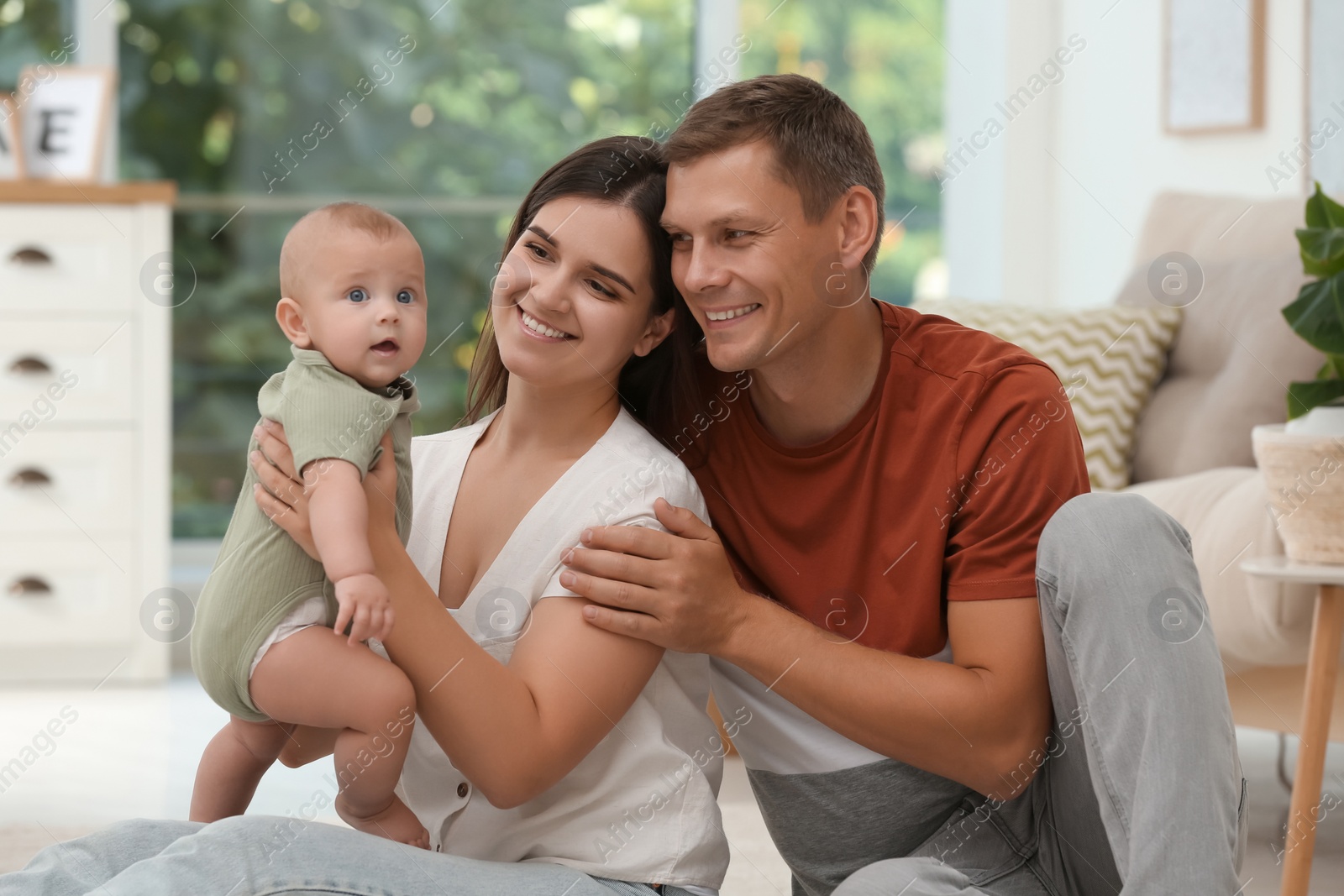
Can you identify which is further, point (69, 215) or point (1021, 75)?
point (1021, 75)

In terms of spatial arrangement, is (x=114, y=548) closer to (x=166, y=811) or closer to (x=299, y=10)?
(x=166, y=811)

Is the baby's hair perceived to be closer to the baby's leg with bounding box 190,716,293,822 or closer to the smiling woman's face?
the smiling woman's face

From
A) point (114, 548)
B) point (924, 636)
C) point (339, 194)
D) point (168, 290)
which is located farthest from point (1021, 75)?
point (924, 636)

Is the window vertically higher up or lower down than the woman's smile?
higher up

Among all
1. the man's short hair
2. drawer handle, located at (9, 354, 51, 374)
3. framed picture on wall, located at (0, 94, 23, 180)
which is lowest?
drawer handle, located at (9, 354, 51, 374)

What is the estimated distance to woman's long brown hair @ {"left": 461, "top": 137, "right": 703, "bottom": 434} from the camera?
1261 millimetres

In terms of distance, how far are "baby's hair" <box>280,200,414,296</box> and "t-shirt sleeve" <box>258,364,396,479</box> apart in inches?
3.7

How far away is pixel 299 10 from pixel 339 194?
52 centimetres

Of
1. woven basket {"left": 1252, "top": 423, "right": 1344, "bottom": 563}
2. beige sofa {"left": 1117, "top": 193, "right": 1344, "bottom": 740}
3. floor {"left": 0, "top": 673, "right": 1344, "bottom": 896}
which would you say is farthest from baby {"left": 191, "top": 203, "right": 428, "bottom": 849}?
beige sofa {"left": 1117, "top": 193, "right": 1344, "bottom": 740}

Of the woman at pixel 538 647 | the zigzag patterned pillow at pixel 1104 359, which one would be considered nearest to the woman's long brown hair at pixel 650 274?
the woman at pixel 538 647

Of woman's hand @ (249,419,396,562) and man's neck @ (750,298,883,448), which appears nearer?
woman's hand @ (249,419,396,562)

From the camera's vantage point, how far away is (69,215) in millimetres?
3104

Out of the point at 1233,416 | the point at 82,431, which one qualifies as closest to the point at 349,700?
the point at 1233,416

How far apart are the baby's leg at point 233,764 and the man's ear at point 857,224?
724mm
